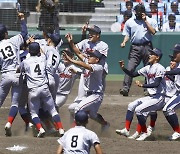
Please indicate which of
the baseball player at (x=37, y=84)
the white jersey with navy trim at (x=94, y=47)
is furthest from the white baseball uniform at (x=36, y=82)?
the white jersey with navy trim at (x=94, y=47)

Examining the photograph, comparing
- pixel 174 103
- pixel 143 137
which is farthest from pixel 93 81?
pixel 174 103

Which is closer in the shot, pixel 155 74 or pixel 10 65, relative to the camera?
pixel 155 74

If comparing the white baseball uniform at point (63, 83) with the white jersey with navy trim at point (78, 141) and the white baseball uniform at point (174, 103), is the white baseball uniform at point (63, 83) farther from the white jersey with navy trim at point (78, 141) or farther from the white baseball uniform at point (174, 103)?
the white jersey with navy trim at point (78, 141)

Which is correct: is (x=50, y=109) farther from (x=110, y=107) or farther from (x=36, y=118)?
(x=110, y=107)

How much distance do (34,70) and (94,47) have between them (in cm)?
128

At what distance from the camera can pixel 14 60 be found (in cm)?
A: 1258

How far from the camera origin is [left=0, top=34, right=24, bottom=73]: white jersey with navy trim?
1248 cm

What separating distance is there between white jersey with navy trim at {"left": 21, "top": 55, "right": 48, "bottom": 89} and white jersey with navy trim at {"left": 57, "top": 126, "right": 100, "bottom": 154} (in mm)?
3337

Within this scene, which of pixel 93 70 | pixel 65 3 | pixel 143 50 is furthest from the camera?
pixel 65 3

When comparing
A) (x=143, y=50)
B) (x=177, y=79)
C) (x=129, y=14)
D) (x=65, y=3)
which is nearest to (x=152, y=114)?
(x=177, y=79)

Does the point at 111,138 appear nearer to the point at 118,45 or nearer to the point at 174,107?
the point at 174,107

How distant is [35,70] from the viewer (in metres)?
12.1

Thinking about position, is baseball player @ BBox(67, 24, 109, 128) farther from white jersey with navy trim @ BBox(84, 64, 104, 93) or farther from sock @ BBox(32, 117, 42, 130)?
sock @ BBox(32, 117, 42, 130)

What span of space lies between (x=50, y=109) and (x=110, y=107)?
3.59 metres
